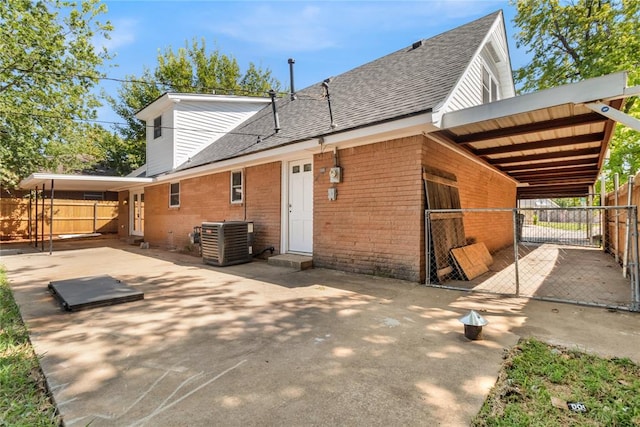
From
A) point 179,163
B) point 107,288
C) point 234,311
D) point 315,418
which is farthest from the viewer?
point 179,163

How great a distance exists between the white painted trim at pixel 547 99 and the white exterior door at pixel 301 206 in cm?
356

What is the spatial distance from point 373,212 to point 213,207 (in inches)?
246

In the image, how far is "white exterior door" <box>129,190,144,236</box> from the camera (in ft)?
51.1

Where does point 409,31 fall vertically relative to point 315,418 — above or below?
above

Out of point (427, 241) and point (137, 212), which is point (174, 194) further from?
point (427, 241)

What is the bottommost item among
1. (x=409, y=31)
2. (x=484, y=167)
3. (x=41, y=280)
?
(x=41, y=280)

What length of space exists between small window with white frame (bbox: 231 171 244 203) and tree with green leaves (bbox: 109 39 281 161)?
15.5 m

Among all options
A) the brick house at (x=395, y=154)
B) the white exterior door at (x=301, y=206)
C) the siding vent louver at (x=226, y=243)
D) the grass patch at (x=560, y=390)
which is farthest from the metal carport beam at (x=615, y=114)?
the siding vent louver at (x=226, y=243)

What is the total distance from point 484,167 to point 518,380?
8.07 m

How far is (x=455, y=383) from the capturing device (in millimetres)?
2279

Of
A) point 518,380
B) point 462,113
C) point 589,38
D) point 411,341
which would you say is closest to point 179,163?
point 462,113

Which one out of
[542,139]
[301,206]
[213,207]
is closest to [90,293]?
[301,206]

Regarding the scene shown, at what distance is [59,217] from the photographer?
16.3 metres

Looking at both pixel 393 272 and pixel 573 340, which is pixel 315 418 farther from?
pixel 393 272
